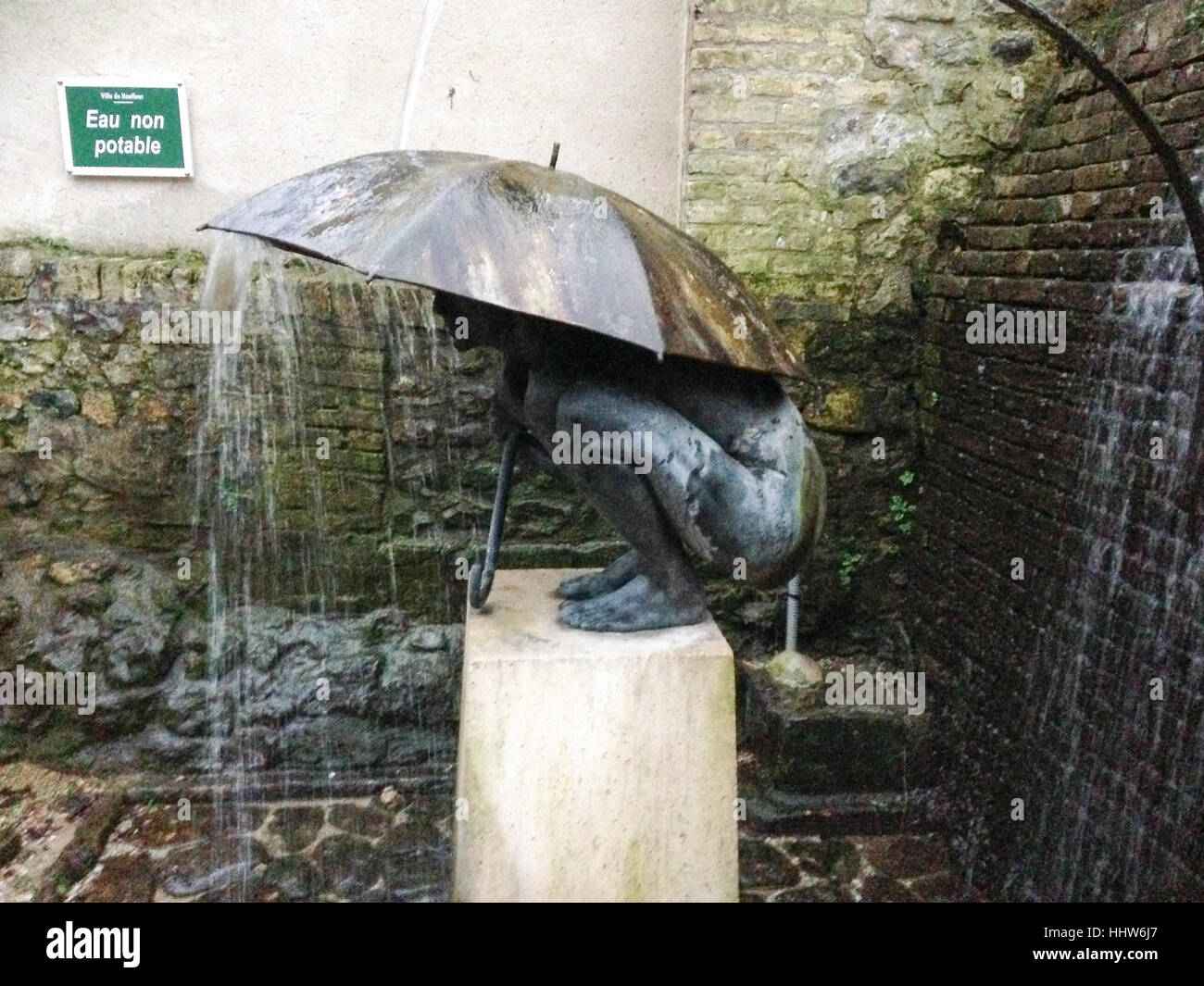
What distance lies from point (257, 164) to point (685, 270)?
8.69 feet

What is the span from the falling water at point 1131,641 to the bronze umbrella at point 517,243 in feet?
4.40

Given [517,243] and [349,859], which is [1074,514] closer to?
[517,243]

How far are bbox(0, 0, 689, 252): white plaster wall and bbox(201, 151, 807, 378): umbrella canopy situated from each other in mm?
2102

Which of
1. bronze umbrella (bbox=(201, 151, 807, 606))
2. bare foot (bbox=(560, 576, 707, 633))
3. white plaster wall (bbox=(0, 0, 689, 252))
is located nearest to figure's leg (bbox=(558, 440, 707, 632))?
bare foot (bbox=(560, 576, 707, 633))

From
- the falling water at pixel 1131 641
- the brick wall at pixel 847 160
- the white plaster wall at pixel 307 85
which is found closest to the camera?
the falling water at pixel 1131 641

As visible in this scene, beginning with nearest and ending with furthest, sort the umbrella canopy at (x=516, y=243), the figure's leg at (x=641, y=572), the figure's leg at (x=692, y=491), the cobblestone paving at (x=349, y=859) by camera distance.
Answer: the umbrella canopy at (x=516, y=243) < the figure's leg at (x=692, y=491) < the figure's leg at (x=641, y=572) < the cobblestone paving at (x=349, y=859)

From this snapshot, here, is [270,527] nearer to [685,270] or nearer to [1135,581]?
[685,270]

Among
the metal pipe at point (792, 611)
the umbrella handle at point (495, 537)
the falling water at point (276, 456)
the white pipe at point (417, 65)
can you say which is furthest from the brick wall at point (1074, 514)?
the white pipe at point (417, 65)

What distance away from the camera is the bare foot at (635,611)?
2.62 m

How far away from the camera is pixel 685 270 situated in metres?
2.36

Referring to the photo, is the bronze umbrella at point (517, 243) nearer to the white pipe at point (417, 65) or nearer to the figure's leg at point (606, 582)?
Result: the figure's leg at point (606, 582)

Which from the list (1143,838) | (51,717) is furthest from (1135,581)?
(51,717)

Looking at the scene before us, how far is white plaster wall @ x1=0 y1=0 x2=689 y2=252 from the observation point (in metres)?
4.27

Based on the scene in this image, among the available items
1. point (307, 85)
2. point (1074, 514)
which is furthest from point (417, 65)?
point (1074, 514)
